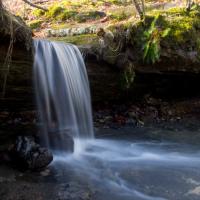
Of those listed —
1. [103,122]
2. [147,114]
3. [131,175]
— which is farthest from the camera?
[147,114]

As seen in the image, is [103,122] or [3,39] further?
[103,122]

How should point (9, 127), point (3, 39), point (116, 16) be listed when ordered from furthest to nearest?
point (116, 16)
point (9, 127)
point (3, 39)

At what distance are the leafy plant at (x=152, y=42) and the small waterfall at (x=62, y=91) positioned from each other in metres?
1.57

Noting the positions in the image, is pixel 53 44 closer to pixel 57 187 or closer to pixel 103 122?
pixel 103 122

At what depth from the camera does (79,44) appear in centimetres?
904

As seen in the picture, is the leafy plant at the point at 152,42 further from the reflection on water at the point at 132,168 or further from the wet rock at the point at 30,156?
the wet rock at the point at 30,156

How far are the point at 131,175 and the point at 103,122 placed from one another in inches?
130

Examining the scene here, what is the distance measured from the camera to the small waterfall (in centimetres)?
798

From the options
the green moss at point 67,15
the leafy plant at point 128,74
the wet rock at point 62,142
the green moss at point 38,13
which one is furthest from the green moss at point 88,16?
the wet rock at point 62,142

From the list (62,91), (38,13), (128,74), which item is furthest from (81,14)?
(62,91)

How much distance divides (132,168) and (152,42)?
3613 mm

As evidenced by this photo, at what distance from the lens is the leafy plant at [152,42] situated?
357 inches

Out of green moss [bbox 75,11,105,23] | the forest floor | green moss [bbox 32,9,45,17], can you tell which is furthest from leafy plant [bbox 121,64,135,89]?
green moss [bbox 32,9,45,17]

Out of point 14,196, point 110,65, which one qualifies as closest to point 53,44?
point 110,65
